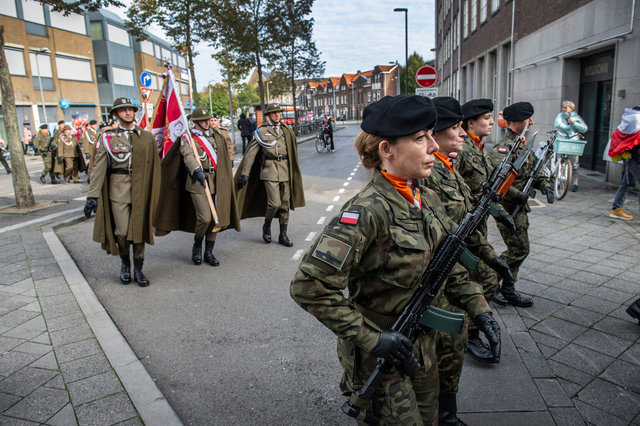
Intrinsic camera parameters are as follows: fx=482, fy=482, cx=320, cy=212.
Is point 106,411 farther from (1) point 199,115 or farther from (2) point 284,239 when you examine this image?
(2) point 284,239

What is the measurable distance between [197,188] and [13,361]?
3022 mm

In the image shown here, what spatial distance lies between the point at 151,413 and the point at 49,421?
0.60 metres

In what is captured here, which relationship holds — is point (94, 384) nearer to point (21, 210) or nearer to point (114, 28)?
point (21, 210)

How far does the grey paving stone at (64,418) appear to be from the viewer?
9.61 ft

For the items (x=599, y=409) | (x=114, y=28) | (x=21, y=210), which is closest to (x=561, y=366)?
(x=599, y=409)

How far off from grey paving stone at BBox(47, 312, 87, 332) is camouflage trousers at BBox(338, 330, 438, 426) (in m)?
3.21

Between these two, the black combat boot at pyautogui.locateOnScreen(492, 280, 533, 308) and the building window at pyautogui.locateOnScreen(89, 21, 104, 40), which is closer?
the black combat boot at pyautogui.locateOnScreen(492, 280, 533, 308)

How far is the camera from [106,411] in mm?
3039

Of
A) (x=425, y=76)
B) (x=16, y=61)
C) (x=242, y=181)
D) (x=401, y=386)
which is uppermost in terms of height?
(x=16, y=61)

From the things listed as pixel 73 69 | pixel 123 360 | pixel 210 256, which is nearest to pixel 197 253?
pixel 210 256

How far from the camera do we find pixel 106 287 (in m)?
5.64

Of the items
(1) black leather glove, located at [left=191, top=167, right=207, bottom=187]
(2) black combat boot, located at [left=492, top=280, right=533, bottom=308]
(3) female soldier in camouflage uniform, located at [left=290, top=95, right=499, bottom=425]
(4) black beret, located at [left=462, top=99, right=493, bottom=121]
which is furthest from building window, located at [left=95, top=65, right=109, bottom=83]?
(3) female soldier in camouflage uniform, located at [left=290, top=95, right=499, bottom=425]

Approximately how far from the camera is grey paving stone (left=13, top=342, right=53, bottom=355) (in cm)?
387

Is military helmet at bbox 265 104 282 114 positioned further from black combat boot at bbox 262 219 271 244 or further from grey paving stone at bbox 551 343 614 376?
grey paving stone at bbox 551 343 614 376
